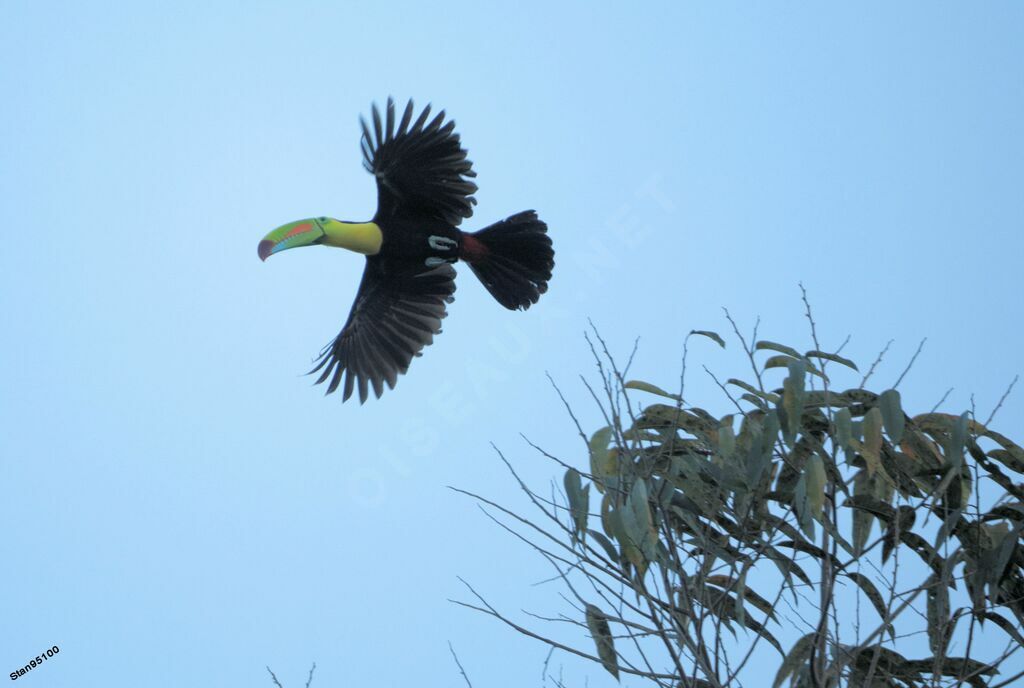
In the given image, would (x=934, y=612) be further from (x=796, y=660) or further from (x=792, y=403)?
(x=792, y=403)

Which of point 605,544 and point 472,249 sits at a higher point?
point 472,249

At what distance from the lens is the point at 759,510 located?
3.33m

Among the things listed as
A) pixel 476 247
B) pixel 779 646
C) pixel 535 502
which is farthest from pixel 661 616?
pixel 476 247

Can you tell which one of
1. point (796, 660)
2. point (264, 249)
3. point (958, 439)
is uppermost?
point (264, 249)

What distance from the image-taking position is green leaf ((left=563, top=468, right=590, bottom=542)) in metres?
3.03

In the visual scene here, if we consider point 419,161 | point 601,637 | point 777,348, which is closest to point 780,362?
point 777,348

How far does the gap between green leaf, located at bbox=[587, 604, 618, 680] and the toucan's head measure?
3469 mm

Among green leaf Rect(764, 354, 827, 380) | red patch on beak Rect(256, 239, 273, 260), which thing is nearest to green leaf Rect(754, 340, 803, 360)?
green leaf Rect(764, 354, 827, 380)

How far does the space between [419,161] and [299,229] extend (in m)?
0.67

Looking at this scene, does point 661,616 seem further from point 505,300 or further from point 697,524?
point 505,300

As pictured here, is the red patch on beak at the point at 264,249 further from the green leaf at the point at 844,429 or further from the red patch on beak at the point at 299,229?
the green leaf at the point at 844,429

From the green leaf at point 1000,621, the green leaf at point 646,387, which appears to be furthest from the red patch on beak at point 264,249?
the green leaf at point 1000,621

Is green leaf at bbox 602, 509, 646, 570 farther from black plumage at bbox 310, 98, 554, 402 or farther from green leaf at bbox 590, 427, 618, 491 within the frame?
black plumage at bbox 310, 98, 554, 402

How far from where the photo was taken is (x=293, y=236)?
20.4 ft
